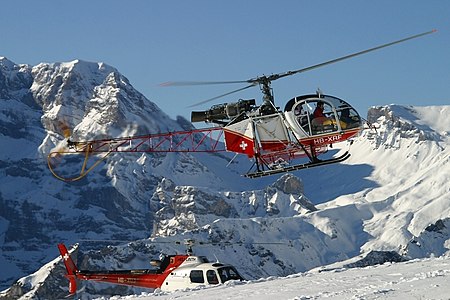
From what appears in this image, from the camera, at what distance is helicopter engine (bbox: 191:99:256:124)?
139 ft

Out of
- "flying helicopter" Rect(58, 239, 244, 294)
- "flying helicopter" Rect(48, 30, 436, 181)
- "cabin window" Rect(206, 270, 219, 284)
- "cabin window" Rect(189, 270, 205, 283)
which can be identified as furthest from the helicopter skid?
"cabin window" Rect(189, 270, 205, 283)

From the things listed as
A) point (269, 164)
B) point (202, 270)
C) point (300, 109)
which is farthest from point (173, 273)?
point (300, 109)

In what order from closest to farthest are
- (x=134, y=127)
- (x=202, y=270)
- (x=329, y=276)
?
(x=329, y=276) < (x=202, y=270) < (x=134, y=127)

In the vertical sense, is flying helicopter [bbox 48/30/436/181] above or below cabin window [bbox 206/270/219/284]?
above

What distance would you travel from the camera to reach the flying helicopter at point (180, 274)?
43.5m

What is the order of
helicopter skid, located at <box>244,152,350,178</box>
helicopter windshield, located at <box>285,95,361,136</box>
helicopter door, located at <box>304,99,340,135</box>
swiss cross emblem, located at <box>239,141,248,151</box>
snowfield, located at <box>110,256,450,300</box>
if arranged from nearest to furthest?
snowfield, located at <box>110,256,450,300</box> → helicopter skid, located at <box>244,152,350,178</box> → helicopter windshield, located at <box>285,95,361,136</box> → helicopter door, located at <box>304,99,340,135</box> → swiss cross emblem, located at <box>239,141,248,151</box>

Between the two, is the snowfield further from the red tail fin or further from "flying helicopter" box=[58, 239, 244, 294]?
the red tail fin

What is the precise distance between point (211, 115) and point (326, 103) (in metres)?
5.75

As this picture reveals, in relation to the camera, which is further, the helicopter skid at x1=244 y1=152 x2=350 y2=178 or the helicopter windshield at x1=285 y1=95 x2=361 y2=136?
the helicopter windshield at x1=285 y1=95 x2=361 y2=136

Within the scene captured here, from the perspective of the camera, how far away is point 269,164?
42125mm

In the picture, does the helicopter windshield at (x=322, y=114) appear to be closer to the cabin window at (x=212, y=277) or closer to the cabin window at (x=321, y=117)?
the cabin window at (x=321, y=117)

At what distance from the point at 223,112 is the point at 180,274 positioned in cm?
862

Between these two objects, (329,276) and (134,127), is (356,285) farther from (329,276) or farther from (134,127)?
(134,127)

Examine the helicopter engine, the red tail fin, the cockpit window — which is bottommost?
the cockpit window
